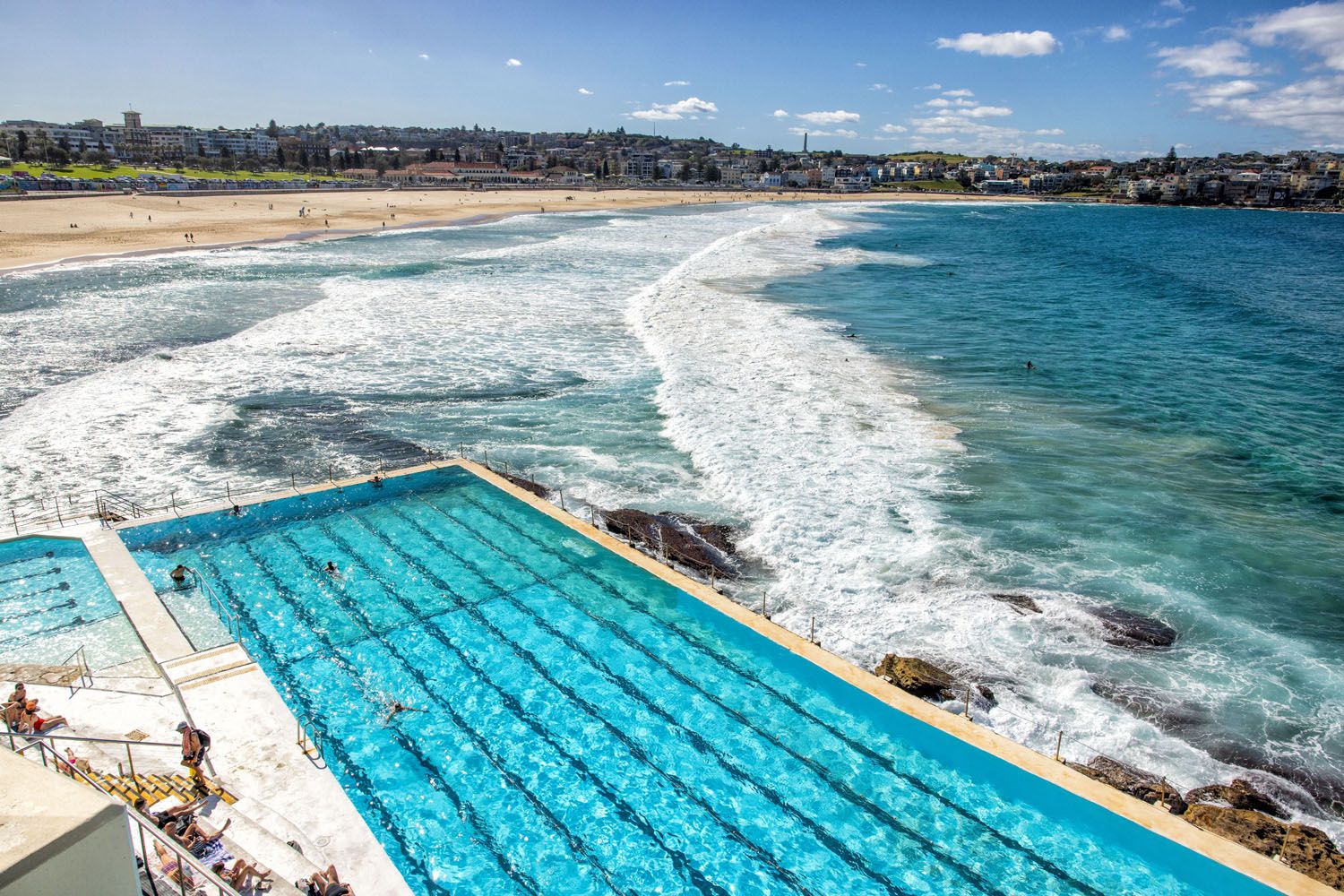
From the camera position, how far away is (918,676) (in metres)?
11.2

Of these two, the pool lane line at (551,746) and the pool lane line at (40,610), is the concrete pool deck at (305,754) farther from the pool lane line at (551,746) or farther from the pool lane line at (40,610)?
the pool lane line at (551,746)

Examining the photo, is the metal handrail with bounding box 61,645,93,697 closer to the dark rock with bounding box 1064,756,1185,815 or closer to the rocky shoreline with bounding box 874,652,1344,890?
the rocky shoreline with bounding box 874,652,1344,890

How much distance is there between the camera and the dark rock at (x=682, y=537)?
48.1 feet

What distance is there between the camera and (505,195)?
447 feet

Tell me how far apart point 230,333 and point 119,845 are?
33101 millimetres

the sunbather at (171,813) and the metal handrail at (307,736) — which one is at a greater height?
→ the sunbather at (171,813)

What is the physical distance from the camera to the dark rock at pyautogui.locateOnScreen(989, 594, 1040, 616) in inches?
529

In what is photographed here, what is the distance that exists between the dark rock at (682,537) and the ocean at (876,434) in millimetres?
496

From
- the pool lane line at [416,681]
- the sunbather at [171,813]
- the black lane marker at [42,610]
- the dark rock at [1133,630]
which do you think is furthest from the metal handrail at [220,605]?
the dark rock at [1133,630]

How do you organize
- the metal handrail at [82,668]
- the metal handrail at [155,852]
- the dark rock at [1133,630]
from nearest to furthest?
the metal handrail at [155,852] < the metal handrail at [82,668] < the dark rock at [1133,630]

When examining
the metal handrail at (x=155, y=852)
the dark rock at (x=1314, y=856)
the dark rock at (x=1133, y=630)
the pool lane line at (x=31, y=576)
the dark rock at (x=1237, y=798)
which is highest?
the metal handrail at (x=155, y=852)

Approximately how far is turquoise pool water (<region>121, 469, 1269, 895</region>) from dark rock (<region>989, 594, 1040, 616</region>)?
4.44m

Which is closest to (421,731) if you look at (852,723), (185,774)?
(185,774)

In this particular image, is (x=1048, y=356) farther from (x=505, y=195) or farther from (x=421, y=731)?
(x=505, y=195)
